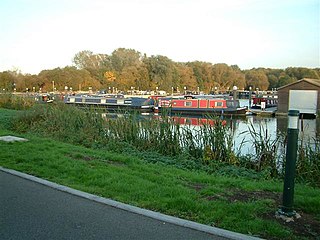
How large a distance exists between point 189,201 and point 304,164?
4198mm

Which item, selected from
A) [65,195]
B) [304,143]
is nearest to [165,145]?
[304,143]

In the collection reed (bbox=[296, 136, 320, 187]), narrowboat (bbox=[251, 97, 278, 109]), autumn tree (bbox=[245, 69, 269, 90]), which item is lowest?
narrowboat (bbox=[251, 97, 278, 109])

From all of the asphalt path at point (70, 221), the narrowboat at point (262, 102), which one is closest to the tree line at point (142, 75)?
the narrowboat at point (262, 102)

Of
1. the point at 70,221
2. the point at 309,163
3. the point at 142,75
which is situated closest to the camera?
the point at 70,221

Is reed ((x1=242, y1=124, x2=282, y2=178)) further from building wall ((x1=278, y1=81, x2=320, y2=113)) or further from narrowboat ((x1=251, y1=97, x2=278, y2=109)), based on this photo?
narrowboat ((x1=251, y1=97, x2=278, y2=109))

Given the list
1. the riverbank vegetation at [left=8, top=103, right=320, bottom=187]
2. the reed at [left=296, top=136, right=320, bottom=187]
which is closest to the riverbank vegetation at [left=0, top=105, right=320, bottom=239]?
the riverbank vegetation at [left=8, top=103, right=320, bottom=187]

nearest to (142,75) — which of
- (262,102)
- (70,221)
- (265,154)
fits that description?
(262,102)

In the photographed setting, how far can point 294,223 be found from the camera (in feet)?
12.6

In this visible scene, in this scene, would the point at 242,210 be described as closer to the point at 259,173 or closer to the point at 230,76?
the point at 259,173

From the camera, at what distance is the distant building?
3547 centimetres

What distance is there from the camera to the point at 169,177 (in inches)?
236

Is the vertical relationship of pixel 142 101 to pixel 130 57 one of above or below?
below

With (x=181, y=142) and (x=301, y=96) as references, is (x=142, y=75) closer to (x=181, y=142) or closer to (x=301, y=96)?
(x=301, y=96)

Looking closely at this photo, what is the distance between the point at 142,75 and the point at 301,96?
42.6 metres
